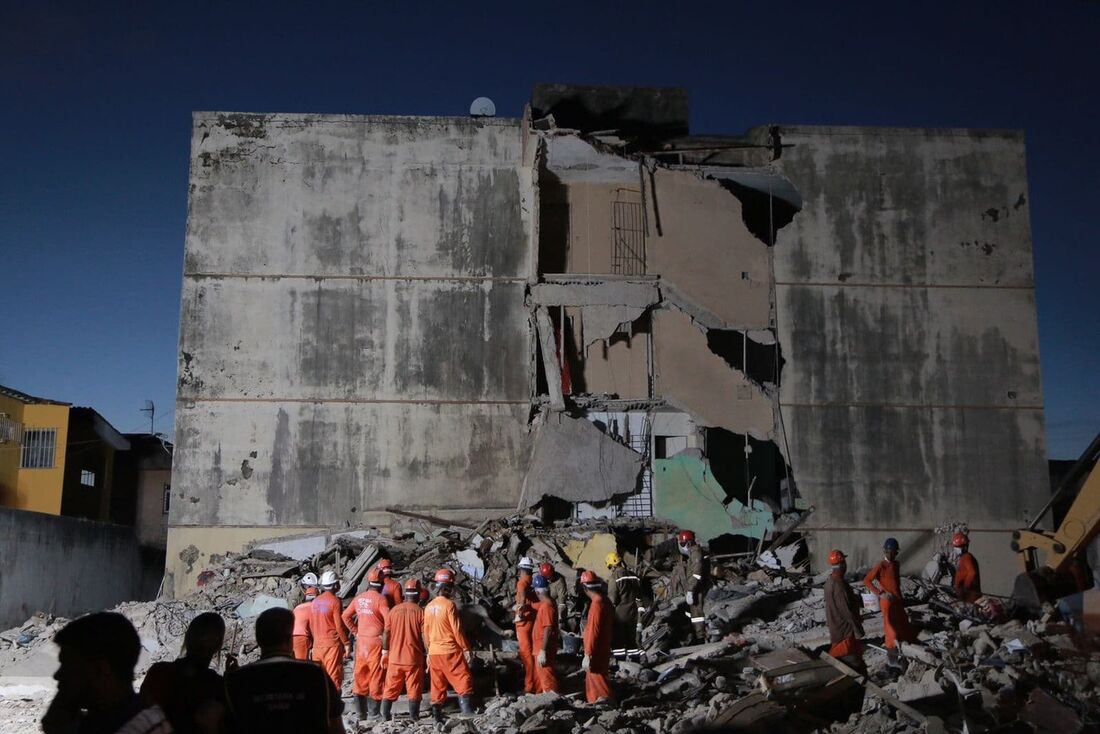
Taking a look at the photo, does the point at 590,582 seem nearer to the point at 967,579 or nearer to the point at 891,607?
the point at 891,607

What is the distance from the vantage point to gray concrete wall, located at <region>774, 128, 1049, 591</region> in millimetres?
18234

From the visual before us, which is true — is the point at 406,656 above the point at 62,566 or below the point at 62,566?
below

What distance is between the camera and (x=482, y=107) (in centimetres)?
1964

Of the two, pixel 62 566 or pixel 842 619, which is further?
pixel 62 566

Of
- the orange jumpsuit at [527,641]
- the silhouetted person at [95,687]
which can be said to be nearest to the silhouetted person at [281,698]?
the silhouetted person at [95,687]

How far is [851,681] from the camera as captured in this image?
895 cm

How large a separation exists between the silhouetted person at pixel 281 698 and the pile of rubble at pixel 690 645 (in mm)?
4924

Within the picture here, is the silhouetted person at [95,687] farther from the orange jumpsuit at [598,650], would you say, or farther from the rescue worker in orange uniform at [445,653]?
the orange jumpsuit at [598,650]

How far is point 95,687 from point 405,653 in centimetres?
685

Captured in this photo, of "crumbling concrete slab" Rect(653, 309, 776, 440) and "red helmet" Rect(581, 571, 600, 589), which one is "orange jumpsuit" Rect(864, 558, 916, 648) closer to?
"red helmet" Rect(581, 571, 600, 589)

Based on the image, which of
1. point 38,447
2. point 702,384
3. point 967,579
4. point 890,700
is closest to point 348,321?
point 702,384

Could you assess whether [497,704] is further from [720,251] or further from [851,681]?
[720,251]

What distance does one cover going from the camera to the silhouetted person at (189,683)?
4.29 m

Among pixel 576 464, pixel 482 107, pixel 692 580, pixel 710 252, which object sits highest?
pixel 482 107
